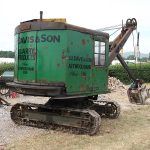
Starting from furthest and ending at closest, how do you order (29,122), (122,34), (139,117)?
(122,34)
(139,117)
(29,122)

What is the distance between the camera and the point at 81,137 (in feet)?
32.8

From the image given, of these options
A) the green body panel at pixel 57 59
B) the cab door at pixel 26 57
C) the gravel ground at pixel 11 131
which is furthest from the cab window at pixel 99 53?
the gravel ground at pixel 11 131

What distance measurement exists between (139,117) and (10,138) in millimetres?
5248

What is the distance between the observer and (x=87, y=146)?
9070 mm

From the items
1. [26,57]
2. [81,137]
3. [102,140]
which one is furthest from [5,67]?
[102,140]

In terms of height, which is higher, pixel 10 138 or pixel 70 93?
pixel 70 93

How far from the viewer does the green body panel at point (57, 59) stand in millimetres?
10125

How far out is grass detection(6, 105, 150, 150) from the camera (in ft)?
29.3

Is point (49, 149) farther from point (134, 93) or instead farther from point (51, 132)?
point (134, 93)

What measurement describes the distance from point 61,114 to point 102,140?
1599 mm

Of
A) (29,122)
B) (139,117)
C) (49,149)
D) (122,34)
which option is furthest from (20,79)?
(122,34)

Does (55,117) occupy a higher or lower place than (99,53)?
lower

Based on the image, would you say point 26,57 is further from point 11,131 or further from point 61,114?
point 11,131

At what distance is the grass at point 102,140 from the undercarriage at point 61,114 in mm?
329
